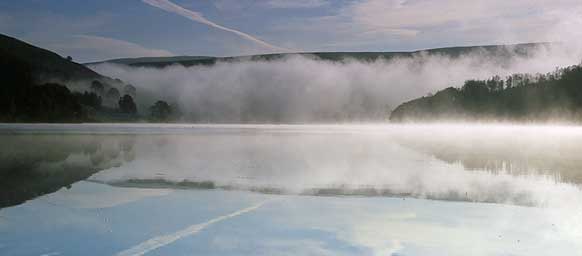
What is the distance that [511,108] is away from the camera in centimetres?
13875

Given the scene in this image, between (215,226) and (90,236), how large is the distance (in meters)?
2.30

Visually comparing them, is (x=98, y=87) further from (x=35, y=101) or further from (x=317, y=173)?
(x=317, y=173)

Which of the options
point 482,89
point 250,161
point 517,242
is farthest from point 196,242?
point 482,89

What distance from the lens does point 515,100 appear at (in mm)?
137500

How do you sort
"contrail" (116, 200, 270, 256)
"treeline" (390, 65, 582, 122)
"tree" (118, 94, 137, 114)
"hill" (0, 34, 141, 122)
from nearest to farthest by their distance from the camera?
"contrail" (116, 200, 270, 256), "treeline" (390, 65, 582, 122), "hill" (0, 34, 141, 122), "tree" (118, 94, 137, 114)

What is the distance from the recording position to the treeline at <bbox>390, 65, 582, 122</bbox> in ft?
394

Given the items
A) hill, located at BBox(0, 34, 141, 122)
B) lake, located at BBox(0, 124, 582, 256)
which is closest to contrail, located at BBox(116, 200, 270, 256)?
lake, located at BBox(0, 124, 582, 256)

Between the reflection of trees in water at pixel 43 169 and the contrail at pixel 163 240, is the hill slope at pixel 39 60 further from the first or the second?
the contrail at pixel 163 240

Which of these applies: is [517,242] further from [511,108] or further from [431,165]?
[511,108]

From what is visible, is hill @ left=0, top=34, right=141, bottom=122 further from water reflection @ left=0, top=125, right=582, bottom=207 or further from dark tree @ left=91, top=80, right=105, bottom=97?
water reflection @ left=0, top=125, right=582, bottom=207

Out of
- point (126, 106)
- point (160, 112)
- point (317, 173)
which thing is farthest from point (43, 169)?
point (160, 112)

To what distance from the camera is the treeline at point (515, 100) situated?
120 m

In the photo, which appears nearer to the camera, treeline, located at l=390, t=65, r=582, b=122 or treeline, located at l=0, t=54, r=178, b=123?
treeline, located at l=390, t=65, r=582, b=122

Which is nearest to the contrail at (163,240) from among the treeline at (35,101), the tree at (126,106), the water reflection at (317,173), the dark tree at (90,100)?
the water reflection at (317,173)
